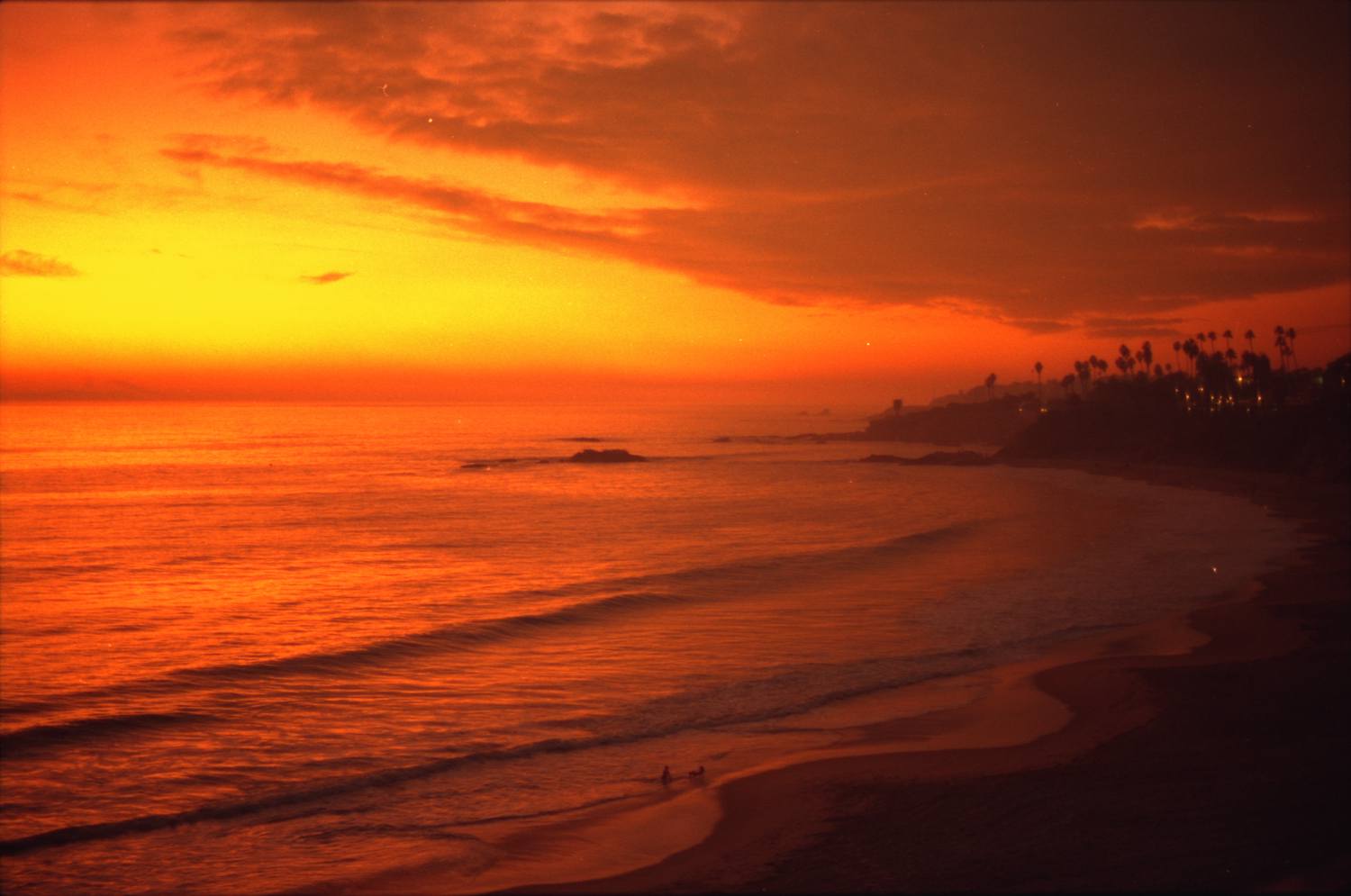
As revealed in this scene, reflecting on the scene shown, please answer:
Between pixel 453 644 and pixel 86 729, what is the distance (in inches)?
336

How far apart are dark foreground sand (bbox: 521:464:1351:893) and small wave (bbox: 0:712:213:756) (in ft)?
34.2

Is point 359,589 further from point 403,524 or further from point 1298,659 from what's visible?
point 1298,659

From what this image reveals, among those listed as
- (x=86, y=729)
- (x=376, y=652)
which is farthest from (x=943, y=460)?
(x=86, y=729)

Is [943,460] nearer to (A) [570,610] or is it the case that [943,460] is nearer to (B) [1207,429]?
(B) [1207,429]

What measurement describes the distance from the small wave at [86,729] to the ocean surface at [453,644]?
0.06 meters

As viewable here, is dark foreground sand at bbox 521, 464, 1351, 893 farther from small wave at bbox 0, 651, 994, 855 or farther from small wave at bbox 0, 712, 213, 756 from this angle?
small wave at bbox 0, 712, 213, 756

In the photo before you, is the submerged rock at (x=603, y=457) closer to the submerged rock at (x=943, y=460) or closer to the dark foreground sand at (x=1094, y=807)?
the submerged rock at (x=943, y=460)

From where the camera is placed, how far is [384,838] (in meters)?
11.6

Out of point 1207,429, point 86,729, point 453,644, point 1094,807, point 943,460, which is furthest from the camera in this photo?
point 943,460

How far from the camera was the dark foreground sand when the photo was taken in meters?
9.34

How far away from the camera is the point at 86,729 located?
53.3ft

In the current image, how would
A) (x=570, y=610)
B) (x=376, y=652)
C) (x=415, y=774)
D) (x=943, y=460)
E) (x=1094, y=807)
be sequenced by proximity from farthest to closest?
(x=943, y=460), (x=570, y=610), (x=376, y=652), (x=415, y=774), (x=1094, y=807)

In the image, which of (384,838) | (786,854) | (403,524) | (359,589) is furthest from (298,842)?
(403,524)

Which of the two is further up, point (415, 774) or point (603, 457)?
point (603, 457)
